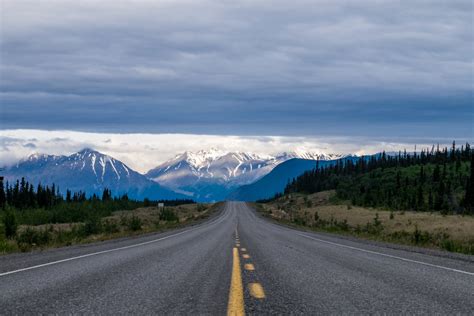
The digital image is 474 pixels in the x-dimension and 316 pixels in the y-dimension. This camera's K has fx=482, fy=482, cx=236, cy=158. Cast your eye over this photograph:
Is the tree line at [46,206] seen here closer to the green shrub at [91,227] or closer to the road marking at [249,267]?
the green shrub at [91,227]

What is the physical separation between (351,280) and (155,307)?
420 centimetres

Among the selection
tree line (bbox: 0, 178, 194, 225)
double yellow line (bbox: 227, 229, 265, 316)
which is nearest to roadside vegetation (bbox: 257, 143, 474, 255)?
double yellow line (bbox: 227, 229, 265, 316)

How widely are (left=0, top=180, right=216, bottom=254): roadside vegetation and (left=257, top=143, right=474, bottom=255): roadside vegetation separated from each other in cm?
1595

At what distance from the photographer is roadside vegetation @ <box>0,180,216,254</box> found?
78.3 ft

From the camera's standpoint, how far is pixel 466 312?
6262 mm

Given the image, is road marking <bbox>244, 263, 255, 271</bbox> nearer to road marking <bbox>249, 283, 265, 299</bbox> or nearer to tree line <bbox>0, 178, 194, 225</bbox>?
road marking <bbox>249, 283, 265, 299</bbox>

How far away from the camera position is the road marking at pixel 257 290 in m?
7.33

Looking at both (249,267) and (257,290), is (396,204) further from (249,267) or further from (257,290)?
(257,290)

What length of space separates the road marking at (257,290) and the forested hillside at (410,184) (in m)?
63.8

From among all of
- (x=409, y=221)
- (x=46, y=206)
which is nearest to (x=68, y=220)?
(x=46, y=206)

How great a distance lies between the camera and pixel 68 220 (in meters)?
89.8

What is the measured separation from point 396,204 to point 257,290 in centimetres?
8306

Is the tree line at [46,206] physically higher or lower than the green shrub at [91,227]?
lower

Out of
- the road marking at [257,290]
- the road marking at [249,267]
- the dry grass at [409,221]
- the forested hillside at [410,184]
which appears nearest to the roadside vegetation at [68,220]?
the road marking at [249,267]
